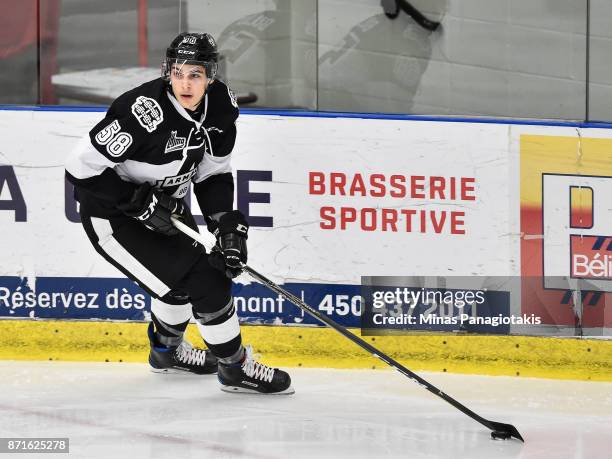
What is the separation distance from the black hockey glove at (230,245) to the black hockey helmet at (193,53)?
18.0 inches

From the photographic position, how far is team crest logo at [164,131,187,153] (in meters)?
3.67

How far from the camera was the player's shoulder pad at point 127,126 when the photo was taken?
3.59 metres

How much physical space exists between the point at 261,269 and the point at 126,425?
3.39 ft

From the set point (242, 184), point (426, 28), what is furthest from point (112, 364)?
point (426, 28)

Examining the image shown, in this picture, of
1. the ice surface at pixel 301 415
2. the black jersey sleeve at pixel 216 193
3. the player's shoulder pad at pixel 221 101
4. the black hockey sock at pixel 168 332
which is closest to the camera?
the ice surface at pixel 301 415

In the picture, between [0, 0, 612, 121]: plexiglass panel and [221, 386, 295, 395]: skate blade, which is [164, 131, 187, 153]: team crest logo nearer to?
[221, 386, 295, 395]: skate blade

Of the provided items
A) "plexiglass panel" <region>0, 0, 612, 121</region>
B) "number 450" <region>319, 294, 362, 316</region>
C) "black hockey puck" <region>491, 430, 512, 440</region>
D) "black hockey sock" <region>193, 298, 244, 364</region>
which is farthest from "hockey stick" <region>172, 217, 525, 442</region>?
"plexiglass panel" <region>0, 0, 612, 121</region>

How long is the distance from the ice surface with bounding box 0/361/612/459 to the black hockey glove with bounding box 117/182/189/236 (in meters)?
0.61

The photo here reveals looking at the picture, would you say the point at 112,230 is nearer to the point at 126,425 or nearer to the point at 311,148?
the point at 126,425

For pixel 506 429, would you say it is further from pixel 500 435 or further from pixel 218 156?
pixel 218 156

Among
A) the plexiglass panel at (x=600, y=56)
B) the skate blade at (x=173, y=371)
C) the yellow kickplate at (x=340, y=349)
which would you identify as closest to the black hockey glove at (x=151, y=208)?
the skate blade at (x=173, y=371)

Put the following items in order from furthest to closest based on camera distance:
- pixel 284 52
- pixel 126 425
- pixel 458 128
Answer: pixel 284 52
pixel 458 128
pixel 126 425

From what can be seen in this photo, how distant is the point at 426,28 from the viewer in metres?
4.68

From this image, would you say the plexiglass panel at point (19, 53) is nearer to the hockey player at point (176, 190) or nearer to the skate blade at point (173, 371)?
the hockey player at point (176, 190)
